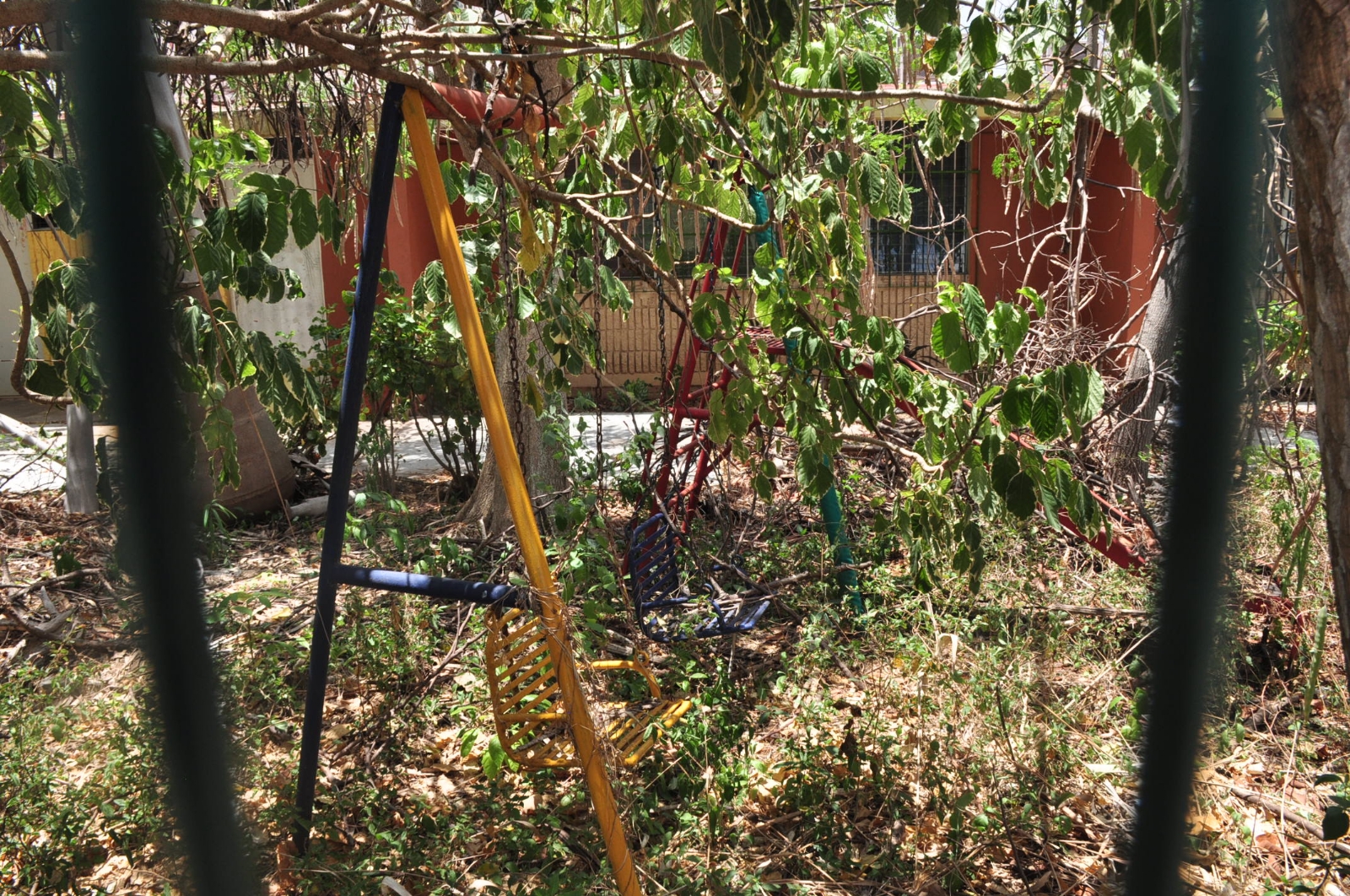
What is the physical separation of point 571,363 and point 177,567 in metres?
1.79

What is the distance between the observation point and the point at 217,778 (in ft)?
3.55

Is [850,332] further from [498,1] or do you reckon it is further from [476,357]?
[498,1]

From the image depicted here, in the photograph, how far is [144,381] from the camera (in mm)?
882

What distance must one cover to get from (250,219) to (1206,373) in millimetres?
1673

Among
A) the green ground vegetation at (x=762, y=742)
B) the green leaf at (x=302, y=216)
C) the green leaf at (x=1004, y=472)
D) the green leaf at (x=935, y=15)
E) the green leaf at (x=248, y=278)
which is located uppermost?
the green leaf at (x=935, y=15)

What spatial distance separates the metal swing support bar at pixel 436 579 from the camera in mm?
2035

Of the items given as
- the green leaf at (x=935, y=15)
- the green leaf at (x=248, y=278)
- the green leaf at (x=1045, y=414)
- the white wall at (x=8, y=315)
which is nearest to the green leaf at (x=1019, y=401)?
the green leaf at (x=1045, y=414)

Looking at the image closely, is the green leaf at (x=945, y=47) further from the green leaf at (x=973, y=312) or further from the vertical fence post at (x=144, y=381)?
the vertical fence post at (x=144, y=381)

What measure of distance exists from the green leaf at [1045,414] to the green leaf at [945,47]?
0.71 meters

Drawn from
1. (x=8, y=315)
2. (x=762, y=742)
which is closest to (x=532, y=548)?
(x=762, y=742)

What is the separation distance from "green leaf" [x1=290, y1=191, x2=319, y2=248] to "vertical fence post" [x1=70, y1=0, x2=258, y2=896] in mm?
1168

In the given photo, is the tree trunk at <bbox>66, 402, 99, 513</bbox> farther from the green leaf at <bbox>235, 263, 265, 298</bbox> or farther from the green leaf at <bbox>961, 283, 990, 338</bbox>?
the green leaf at <bbox>961, 283, 990, 338</bbox>

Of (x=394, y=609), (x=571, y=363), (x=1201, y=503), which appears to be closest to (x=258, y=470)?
(x=394, y=609)

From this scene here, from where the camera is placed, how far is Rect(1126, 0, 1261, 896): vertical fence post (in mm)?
824
